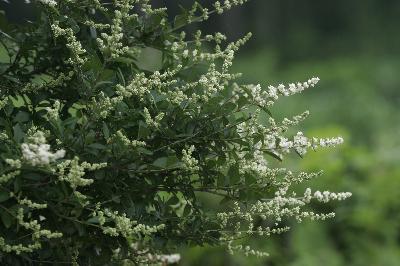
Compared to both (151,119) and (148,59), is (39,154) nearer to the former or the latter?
(151,119)

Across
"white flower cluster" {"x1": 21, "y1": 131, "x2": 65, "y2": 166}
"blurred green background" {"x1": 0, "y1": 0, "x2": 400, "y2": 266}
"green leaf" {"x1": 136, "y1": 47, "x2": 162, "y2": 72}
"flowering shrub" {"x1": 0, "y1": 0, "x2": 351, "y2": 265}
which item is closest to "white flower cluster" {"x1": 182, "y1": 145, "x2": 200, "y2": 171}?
"flowering shrub" {"x1": 0, "y1": 0, "x2": 351, "y2": 265}

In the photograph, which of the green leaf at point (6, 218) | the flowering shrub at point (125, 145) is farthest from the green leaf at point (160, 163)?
the green leaf at point (6, 218)

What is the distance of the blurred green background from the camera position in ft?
19.9

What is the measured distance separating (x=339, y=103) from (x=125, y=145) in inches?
554

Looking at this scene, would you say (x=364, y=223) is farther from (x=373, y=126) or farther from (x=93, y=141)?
(x=373, y=126)

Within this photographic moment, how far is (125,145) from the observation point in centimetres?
218

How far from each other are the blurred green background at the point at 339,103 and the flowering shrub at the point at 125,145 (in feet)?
10.3

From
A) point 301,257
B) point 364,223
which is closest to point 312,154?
point 364,223

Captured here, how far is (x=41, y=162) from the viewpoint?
1879mm

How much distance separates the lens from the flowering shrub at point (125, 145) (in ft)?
7.09

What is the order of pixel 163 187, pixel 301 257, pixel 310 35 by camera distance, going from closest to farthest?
1. pixel 163 187
2. pixel 301 257
3. pixel 310 35

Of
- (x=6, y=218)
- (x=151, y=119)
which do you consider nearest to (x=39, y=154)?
(x=6, y=218)

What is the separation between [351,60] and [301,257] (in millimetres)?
21855

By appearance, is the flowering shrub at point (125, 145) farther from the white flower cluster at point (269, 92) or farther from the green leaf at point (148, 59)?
the green leaf at point (148, 59)
